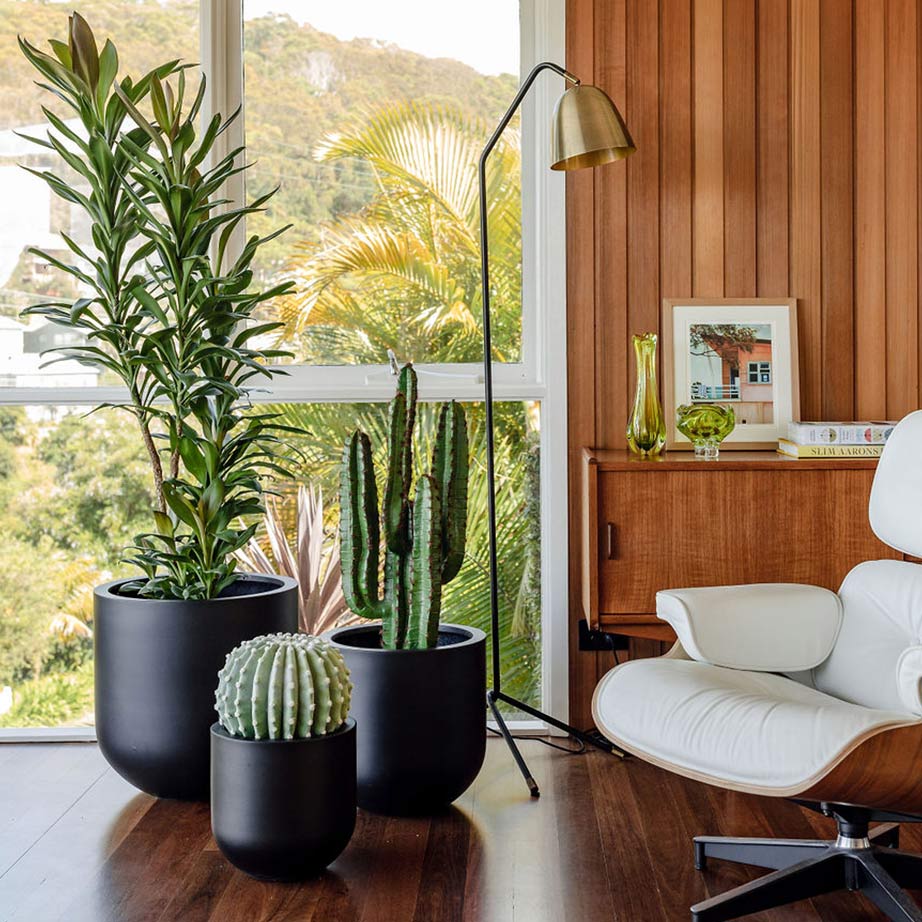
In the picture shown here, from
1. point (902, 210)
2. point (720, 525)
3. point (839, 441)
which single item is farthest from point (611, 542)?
point (902, 210)

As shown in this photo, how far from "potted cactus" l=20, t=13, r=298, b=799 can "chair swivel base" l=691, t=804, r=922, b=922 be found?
1.21 metres

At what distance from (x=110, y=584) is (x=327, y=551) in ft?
2.25

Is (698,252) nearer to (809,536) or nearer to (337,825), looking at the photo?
(809,536)

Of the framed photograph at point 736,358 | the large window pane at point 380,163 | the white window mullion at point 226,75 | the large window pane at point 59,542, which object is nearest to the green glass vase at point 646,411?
the framed photograph at point 736,358

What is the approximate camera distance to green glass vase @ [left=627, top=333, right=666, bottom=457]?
2.81 m

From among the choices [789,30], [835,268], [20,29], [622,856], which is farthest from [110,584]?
[789,30]

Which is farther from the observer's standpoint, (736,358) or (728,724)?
(736,358)

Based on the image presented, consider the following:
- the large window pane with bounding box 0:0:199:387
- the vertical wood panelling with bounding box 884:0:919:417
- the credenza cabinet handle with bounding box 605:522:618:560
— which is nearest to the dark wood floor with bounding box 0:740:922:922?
the credenza cabinet handle with bounding box 605:522:618:560

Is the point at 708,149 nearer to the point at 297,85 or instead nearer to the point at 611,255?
the point at 611,255

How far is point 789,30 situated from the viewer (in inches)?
121

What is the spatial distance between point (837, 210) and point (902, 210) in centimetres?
18

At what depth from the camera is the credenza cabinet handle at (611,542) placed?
2684 millimetres

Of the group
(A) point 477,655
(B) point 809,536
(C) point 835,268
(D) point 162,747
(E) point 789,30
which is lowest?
(D) point 162,747

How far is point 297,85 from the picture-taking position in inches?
125
